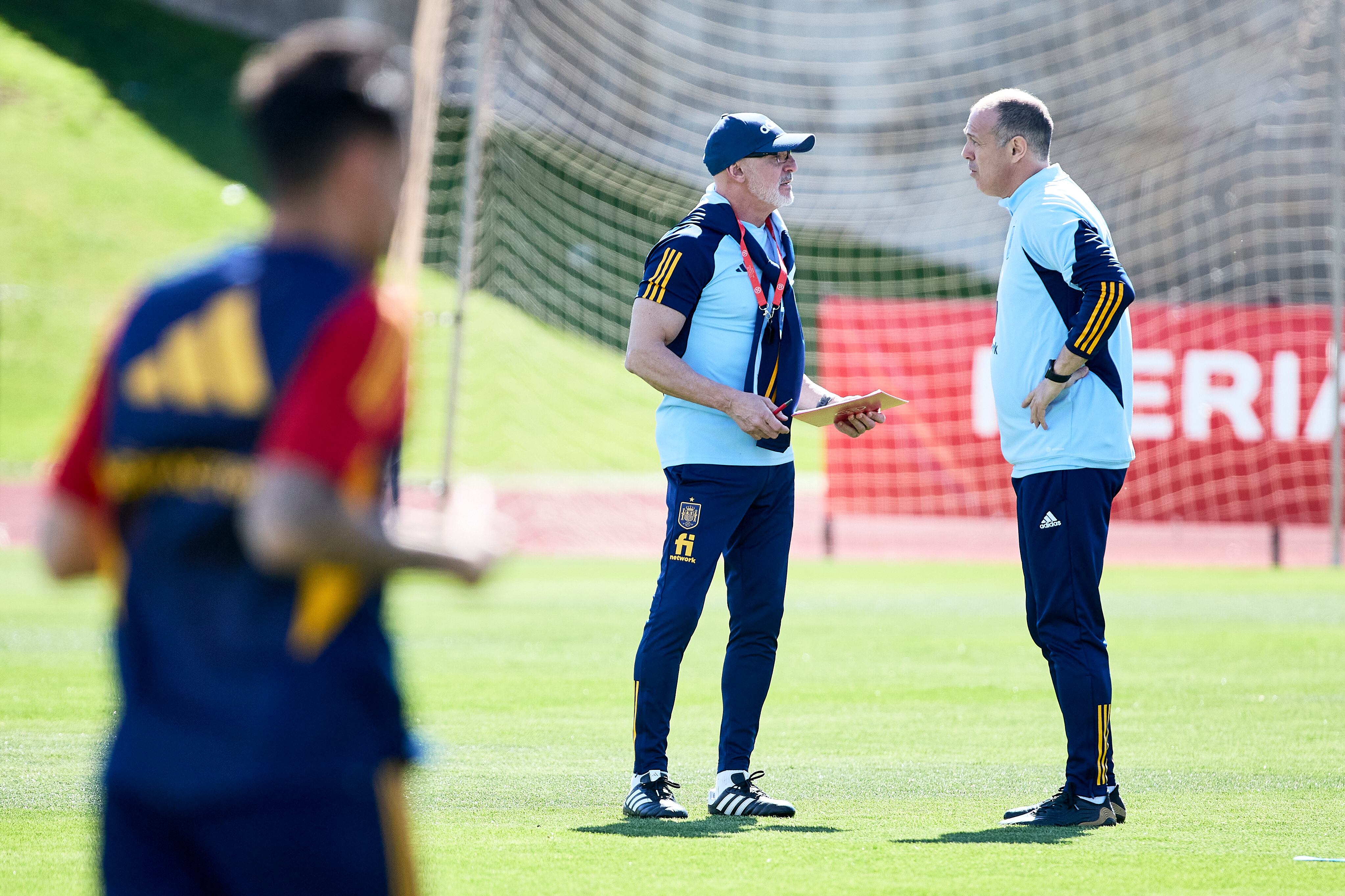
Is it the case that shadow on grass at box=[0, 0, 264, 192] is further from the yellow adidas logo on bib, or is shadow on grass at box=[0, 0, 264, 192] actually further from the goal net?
the yellow adidas logo on bib

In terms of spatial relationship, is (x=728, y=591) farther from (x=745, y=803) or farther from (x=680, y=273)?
(x=680, y=273)

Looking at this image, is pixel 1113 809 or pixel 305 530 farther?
pixel 1113 809

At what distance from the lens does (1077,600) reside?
5.40 metres

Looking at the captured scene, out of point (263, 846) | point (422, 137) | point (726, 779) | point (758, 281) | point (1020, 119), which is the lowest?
point (726, 779)

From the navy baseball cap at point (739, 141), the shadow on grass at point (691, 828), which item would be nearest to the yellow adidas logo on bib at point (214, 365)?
the shadow on grass at point (691, 828)

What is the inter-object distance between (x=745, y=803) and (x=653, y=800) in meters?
0.30

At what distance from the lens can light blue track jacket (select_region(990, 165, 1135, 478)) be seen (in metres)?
5.34

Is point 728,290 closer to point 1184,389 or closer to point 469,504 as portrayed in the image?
point 469,504

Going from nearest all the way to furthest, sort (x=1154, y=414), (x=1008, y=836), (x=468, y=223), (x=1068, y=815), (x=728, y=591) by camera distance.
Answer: (x=1008, y=836)
(x=1068, y=815)
(x=728, y=591)
(x=468, y=223)
(x=1154, y=414)

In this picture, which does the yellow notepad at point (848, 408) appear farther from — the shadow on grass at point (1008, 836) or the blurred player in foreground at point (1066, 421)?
the shadow on grass at point (1008, 836)

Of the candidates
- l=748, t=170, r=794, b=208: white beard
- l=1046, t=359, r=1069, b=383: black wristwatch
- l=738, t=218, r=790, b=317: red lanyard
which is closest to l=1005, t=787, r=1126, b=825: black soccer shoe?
l=1046, t=359, r=1069, b=383: black wristwatch

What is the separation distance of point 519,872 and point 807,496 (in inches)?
620

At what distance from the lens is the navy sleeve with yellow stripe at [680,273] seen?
17.9 feet

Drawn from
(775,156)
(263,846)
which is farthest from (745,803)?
(263,846)
